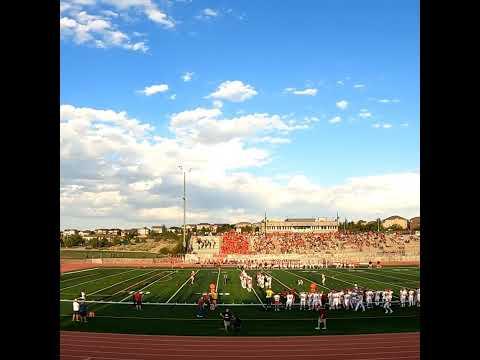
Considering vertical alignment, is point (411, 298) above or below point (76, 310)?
below

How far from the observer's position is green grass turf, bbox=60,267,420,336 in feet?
54.7

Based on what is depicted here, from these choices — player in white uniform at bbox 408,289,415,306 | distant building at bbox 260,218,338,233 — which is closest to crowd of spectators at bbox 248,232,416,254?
player in white uniform at bbox 408,289,415,306

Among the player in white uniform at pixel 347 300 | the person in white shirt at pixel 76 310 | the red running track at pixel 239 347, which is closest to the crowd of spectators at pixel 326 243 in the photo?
the player in white uniform at pixel 347 300

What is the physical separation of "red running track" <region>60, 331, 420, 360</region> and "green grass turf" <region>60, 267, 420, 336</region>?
33.6 inches

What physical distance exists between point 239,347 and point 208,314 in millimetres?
5514

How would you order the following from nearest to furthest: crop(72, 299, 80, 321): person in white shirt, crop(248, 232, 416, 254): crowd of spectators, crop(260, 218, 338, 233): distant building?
1. crop(72, 299, 80, 321): person in white shirt
2. crop(248, 232, 416, 254): crowd of spectators
3. crop(260, 218, 338, 233): distant building

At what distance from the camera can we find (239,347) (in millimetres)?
14055

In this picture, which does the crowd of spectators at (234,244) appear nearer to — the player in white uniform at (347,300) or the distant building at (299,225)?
the player in white uniform at (347,300)

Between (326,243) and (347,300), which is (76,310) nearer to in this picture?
(347,300)

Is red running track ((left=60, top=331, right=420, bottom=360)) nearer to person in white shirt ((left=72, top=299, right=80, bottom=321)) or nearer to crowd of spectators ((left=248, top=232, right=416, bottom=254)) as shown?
person in white shirt ((left=72, top=299, right=80, bottom=321))

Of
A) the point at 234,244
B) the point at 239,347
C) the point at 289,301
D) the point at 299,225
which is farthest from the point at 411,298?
the point at 299,225

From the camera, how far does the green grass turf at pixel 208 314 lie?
16.7m

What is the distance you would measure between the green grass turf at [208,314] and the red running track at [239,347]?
A: 853 mm
